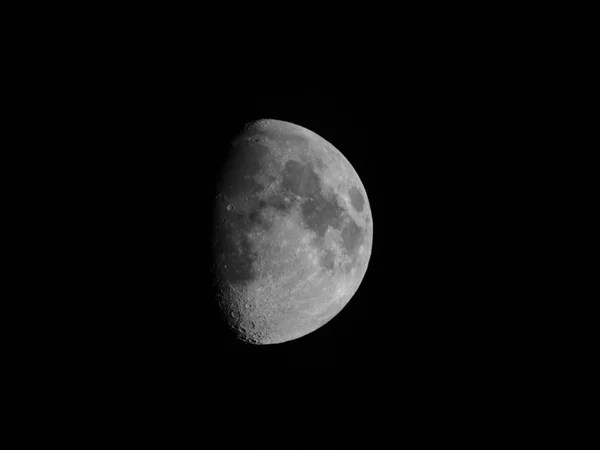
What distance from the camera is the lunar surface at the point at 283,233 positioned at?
2973 millimetres

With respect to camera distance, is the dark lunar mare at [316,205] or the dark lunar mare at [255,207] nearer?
the dark lunar mare at [255,207]

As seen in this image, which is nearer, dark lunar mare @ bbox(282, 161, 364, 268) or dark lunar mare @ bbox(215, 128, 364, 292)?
dark lunar mare @ bbox(215, 128, 364, 292)

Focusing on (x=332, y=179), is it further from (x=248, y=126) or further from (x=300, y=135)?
(x=248, y=126)

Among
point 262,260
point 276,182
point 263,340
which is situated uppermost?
point 276,182

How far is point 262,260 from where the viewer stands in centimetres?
299

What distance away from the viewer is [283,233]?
2979mm

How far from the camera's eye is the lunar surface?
2.97 m

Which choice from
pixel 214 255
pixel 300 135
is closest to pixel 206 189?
pixel 214 255

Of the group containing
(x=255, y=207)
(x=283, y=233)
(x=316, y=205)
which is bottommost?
(x=283, y=233)

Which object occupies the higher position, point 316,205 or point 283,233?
point 316,205

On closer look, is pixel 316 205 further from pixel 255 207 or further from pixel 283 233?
pixel 255 207

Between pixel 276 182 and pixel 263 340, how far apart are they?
136cm

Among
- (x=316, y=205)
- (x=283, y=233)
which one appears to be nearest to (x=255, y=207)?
(x=283, y=233)

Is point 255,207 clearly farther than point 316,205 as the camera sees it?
No
